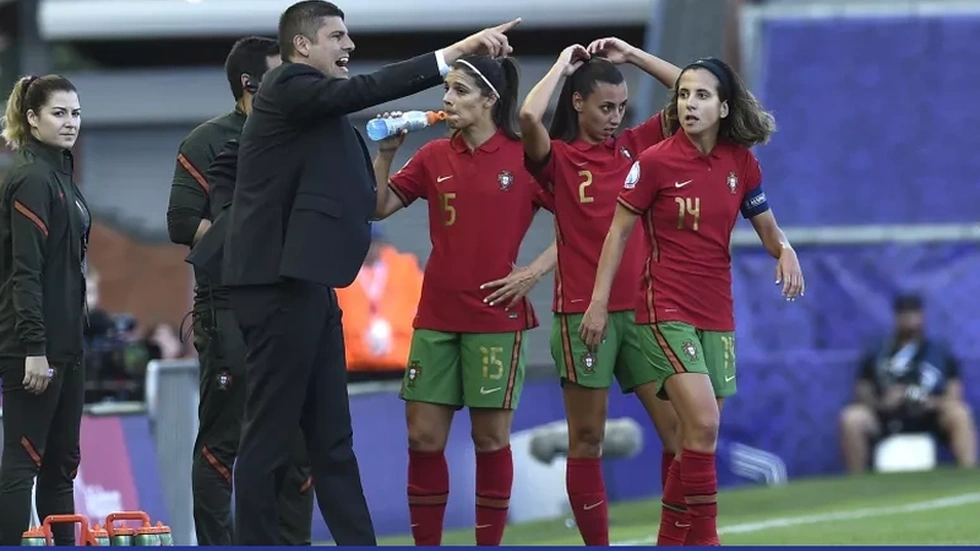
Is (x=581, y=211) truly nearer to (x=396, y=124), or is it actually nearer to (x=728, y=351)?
(x=728, y=351)

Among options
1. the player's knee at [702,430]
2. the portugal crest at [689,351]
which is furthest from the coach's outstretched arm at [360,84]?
the player's knee at [702,430]

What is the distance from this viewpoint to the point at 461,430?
14.5m

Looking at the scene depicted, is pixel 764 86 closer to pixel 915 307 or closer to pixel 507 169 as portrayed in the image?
pixel 915 307

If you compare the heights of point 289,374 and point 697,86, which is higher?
point 697,86

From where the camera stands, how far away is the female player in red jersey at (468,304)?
875cm

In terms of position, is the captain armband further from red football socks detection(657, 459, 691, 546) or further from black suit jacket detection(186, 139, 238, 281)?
black suit jacket detection(186, 139, 238, 281)

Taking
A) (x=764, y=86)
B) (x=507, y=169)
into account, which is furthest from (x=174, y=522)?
(x=764, y=86)

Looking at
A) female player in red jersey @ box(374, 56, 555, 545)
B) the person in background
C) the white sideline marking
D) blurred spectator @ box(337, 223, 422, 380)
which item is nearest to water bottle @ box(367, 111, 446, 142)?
female player in red jersey @ box(374, 56, 555, 545)

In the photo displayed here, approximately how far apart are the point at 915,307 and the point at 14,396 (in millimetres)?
10595

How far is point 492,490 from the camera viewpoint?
885cm

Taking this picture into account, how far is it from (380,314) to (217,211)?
7.26 meters

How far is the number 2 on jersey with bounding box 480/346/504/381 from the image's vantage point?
8.73 meters

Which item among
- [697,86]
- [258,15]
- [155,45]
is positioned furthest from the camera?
[155,45]

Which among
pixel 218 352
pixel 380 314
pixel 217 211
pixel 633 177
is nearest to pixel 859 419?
pixel 380 314
